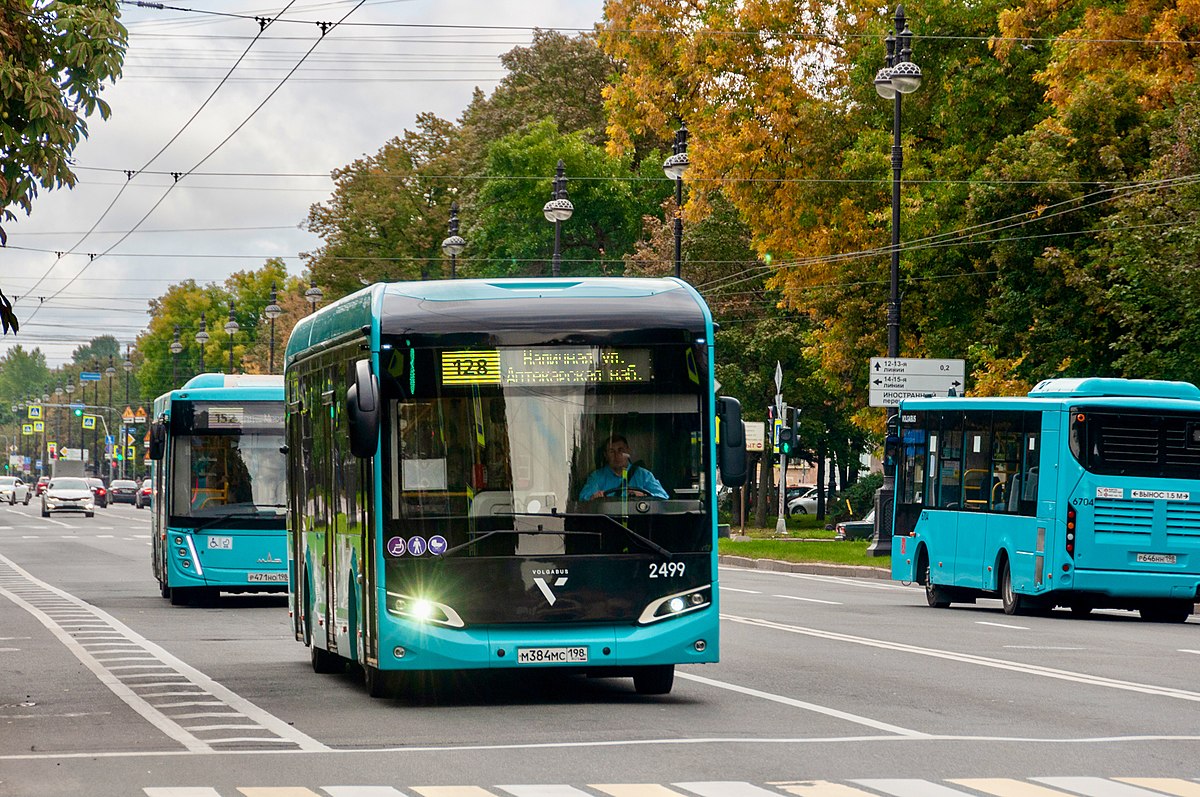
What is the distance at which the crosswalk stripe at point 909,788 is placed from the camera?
10031 mm

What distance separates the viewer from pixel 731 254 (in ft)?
224

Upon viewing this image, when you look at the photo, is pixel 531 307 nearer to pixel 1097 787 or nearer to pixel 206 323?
pixel 1097 787

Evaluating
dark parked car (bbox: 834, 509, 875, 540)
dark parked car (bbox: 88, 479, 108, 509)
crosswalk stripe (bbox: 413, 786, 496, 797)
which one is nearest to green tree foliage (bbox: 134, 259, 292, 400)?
dark parked car (bbox: 88, 479, 108, 509)

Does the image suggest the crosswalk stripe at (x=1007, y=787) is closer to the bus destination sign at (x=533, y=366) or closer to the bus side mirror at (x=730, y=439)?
the bus side mirror at (x=730, y=439)

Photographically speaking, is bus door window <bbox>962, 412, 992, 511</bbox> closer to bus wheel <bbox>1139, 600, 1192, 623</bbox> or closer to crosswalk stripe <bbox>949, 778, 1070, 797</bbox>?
bus wheel <bbox>1139, 600, 1192, 623</bbox>

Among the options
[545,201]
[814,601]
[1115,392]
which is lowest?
[814,601]

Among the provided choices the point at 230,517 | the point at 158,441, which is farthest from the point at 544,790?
the point at 158,441

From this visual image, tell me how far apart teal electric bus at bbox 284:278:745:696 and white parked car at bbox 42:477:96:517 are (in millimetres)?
71846

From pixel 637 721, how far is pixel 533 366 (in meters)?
2.52

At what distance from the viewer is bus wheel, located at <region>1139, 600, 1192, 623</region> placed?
27641 millimetres

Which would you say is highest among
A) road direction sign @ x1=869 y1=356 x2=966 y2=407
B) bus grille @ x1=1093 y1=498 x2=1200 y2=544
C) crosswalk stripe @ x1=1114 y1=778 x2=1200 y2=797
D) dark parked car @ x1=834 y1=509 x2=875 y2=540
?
road direction sign @ x1=869 y1=356 x2=966 y2=407

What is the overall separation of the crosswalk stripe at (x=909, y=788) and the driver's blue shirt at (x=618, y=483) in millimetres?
4212

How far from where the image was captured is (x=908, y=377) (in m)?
38.9

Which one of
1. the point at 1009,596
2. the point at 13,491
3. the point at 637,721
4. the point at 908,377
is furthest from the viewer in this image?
the point at 13,491
